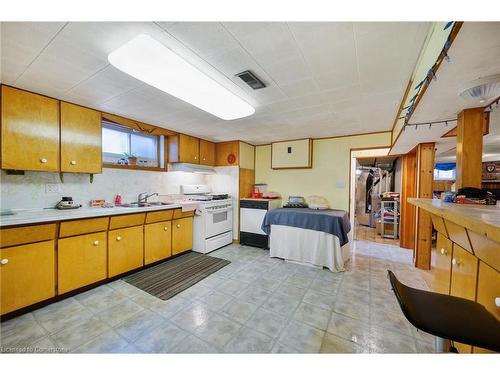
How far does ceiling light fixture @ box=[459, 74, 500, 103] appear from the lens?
46.4 inches

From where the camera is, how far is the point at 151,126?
126 inches

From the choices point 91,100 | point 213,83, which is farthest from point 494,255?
point 91,100

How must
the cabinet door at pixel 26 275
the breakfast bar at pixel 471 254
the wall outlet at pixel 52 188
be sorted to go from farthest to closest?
the wall outlet at pixel 52 188, the cabinet door at pixel 26 275, the breakfast bar at pixel 471 254

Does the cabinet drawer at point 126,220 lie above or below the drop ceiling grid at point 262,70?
below

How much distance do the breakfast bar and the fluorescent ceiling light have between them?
1.92 m

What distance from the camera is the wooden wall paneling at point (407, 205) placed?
3.77 m

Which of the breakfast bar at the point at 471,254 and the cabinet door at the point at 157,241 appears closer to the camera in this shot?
the breakfast bar at the point at 471,254

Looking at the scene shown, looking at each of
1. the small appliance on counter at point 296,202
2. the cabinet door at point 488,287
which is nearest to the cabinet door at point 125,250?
the small appliance on counter at point 296,202

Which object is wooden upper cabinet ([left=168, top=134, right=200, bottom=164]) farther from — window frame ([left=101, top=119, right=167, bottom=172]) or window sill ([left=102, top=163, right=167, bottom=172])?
window sill ([left=102, top=163, right=167, bottom=172])

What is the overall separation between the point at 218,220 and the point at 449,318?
11.1ft

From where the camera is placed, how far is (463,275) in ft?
4.13

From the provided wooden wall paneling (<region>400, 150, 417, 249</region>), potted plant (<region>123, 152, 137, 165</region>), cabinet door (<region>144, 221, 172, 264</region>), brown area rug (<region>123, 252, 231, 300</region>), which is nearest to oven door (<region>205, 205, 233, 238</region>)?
brown area rug (<region>123, 252, 231, 300</region>)

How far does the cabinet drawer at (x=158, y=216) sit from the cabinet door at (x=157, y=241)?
0.21 feet

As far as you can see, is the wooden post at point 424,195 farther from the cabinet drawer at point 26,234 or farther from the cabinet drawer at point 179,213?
the cabinet drawer at point 26,234
